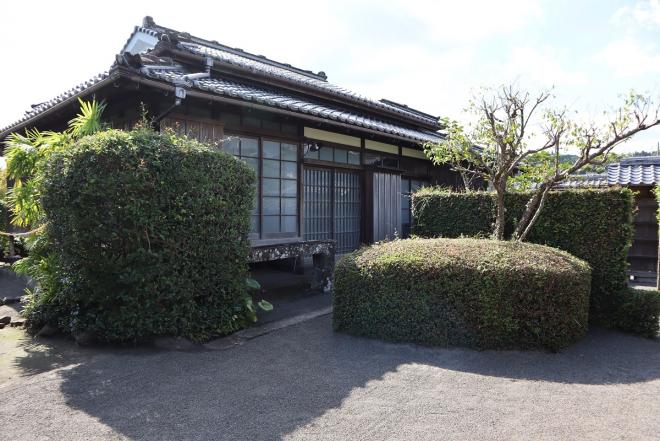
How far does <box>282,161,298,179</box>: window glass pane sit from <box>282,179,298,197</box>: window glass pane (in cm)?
10

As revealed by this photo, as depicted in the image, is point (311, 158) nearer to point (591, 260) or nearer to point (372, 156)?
point (372, 156)

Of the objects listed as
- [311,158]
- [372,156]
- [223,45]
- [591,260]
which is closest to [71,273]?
[311,158]

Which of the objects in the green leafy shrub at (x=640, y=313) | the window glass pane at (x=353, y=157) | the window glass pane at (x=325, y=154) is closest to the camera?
the green leafy shrub at (x=640, y=313)

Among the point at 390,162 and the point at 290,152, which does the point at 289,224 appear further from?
the point at 390,162

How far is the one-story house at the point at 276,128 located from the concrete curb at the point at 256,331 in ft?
6.81

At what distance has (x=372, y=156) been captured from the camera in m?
10.6

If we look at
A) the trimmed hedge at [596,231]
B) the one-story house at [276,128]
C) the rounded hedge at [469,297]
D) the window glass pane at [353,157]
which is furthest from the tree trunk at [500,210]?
the window glass pane at [353,157]

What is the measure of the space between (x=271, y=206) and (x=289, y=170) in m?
0.89

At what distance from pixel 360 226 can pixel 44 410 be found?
791 cm

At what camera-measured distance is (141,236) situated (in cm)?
443

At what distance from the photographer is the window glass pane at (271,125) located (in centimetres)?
803

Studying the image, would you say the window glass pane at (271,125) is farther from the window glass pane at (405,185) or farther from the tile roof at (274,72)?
the window glass pane at (405,185)

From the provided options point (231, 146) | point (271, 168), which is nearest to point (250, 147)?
point (231, 146)

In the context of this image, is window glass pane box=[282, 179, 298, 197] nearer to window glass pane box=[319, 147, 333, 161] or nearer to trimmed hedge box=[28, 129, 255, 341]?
window glass pane box=[319, 147, 333, 161]
